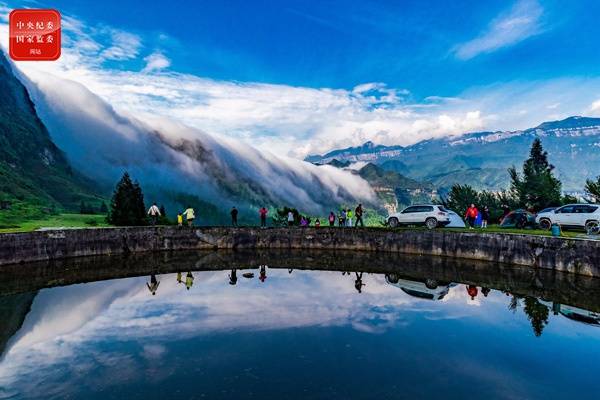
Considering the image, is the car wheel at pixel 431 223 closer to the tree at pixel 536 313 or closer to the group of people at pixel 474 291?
the group of people at pixel 474 291

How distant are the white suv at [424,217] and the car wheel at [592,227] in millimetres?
11091

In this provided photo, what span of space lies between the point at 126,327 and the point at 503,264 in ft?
92.0

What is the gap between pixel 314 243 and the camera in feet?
151

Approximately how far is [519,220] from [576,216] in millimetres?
7607

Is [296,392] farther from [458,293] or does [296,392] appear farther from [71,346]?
[458,293]

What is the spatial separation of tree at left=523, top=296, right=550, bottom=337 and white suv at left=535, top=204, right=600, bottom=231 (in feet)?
48.0

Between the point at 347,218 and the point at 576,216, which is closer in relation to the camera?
the point at 576,216

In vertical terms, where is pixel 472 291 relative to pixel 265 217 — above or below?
below

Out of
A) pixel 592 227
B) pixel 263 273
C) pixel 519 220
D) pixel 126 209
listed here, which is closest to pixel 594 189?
pixel 519 220

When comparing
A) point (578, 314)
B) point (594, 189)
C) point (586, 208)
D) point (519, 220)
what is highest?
point (594, 189)

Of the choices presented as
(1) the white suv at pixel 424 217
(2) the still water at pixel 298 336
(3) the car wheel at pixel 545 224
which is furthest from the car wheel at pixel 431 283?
(3) the car wheel at pixel 545 224

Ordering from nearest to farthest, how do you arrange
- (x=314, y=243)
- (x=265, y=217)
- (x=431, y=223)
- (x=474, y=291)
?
(x=474, y=291), (x=431, y=223), (x=314, y=243), (x=265, y=217)

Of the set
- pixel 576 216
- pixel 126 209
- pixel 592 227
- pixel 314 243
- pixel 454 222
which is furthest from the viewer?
pixel 126 209

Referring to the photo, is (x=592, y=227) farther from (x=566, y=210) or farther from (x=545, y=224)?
(x=545, y=224)
